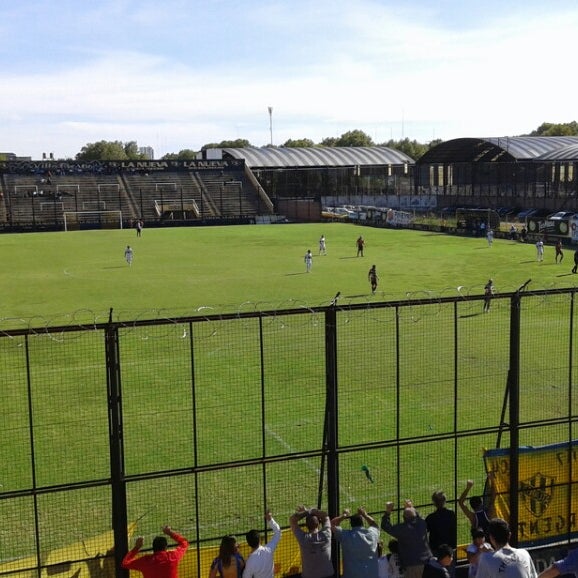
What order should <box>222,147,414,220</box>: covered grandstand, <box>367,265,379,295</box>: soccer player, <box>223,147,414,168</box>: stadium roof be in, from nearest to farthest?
<box>367,265,379,295</box>: soccer player, <box>222,147,414,220</box>: covered grandstand, <box>223,147,414,168</box>: stadium roof

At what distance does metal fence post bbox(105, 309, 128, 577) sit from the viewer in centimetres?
970

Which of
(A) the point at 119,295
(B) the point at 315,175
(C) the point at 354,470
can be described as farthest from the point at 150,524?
(B) the point at 315,175

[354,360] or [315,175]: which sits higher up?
[315,175]

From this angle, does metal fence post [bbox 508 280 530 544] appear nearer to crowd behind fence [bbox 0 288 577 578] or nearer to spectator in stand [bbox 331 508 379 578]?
crowd behind fence [bbox 0 288 577 578]

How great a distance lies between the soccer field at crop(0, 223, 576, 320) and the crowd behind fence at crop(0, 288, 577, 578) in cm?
255

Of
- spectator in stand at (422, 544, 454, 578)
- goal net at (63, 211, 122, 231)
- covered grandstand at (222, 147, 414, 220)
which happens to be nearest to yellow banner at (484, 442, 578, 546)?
spectator in stand at (422, 544, 454, 578)

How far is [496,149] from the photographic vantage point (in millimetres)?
88938

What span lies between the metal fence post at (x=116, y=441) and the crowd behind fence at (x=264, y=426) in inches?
0.9

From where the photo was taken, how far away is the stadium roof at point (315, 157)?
111m

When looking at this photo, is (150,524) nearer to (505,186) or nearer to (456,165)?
(505,186)

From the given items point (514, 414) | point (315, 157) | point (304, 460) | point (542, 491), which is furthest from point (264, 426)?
point (315, 157)

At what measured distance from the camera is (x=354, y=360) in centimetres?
2441

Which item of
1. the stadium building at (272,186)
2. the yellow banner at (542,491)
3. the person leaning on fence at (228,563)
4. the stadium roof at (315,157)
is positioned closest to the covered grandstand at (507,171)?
the stadium building at (272,186)

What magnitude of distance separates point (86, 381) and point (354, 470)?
31.8ft
